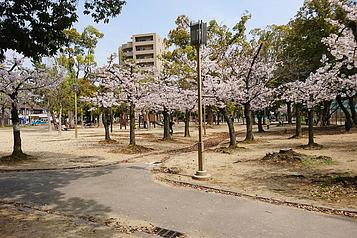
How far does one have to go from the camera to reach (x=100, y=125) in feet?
199

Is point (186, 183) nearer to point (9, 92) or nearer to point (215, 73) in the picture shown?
point (9, 92)

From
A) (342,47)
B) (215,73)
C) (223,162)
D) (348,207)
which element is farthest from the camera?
(215,73)

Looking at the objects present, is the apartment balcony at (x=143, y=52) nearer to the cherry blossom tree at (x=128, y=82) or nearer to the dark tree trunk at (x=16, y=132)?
the cherry blossom tree at (x=128, y=82)

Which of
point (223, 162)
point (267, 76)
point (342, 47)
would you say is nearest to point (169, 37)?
point (267, 76)

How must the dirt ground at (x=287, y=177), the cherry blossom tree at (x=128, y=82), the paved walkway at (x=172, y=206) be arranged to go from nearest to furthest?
the paved walkway at (x=172, y=206)
the dirt ground at (x=287, y=177)
the cherry blossom tree at (x=128, y=82)

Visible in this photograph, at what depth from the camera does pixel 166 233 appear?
530cm

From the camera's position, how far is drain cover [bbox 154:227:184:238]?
5.19 meters

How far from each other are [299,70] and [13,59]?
17.2 metres

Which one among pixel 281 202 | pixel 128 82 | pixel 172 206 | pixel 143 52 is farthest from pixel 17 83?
pixel 143 52

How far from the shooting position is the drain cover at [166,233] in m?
5.19

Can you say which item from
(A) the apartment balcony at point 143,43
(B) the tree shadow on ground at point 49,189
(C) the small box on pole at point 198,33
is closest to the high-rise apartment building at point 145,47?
(A) the apartment balcony at point 143,43

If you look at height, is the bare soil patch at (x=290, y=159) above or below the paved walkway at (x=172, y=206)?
above

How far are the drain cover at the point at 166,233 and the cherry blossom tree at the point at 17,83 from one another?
11544 millimetres

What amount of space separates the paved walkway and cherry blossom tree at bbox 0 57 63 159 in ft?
17.7
